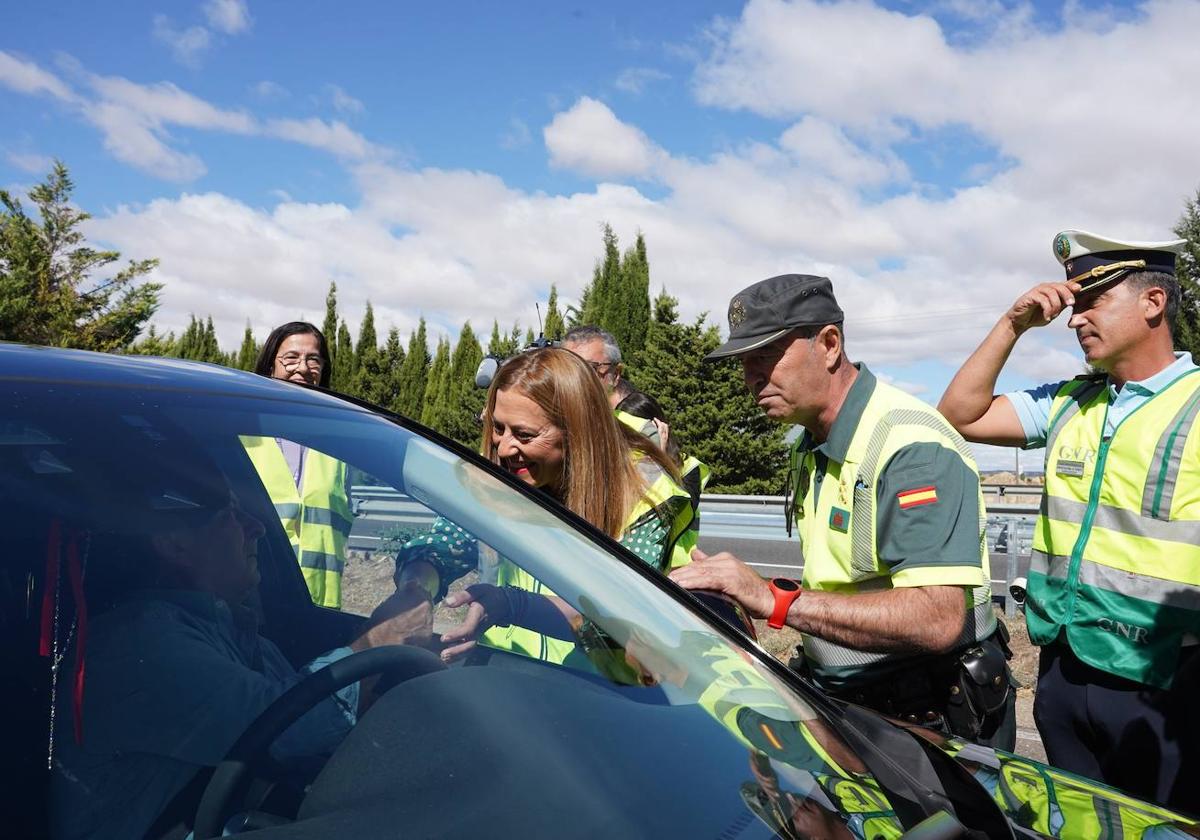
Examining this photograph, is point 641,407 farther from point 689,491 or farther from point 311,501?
point 311,501

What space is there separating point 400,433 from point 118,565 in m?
0.73

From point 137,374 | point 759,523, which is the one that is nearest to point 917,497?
point 137,374

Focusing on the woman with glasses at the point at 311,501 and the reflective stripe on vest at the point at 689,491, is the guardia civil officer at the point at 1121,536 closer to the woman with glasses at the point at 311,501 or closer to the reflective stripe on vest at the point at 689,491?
the reflective stripe on vest at the point at 689,491

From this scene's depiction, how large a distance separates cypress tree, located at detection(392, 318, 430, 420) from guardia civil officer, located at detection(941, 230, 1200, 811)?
1482 inches

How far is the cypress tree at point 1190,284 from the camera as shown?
27469 mm

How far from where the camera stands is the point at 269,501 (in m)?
1.69

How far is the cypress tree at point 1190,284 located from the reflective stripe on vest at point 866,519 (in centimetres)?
Answer: 2776

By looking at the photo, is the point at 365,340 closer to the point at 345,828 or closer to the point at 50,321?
the point at 50,321

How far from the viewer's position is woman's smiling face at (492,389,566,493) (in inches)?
108

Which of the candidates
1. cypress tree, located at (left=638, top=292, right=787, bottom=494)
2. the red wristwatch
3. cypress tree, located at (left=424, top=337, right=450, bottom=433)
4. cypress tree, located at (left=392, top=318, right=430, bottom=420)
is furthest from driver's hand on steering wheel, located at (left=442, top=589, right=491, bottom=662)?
cypress tree, located at (left=392, top=318, right=430, bottom=420)

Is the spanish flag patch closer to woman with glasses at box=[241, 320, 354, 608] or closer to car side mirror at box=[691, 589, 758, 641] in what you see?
car side mirror at box=[691, 589, 758, 641]

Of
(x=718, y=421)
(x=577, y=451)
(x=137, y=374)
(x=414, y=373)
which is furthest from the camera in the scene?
(x=414, y=373)

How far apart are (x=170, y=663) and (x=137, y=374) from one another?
2.08ft

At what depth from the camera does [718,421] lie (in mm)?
27141
